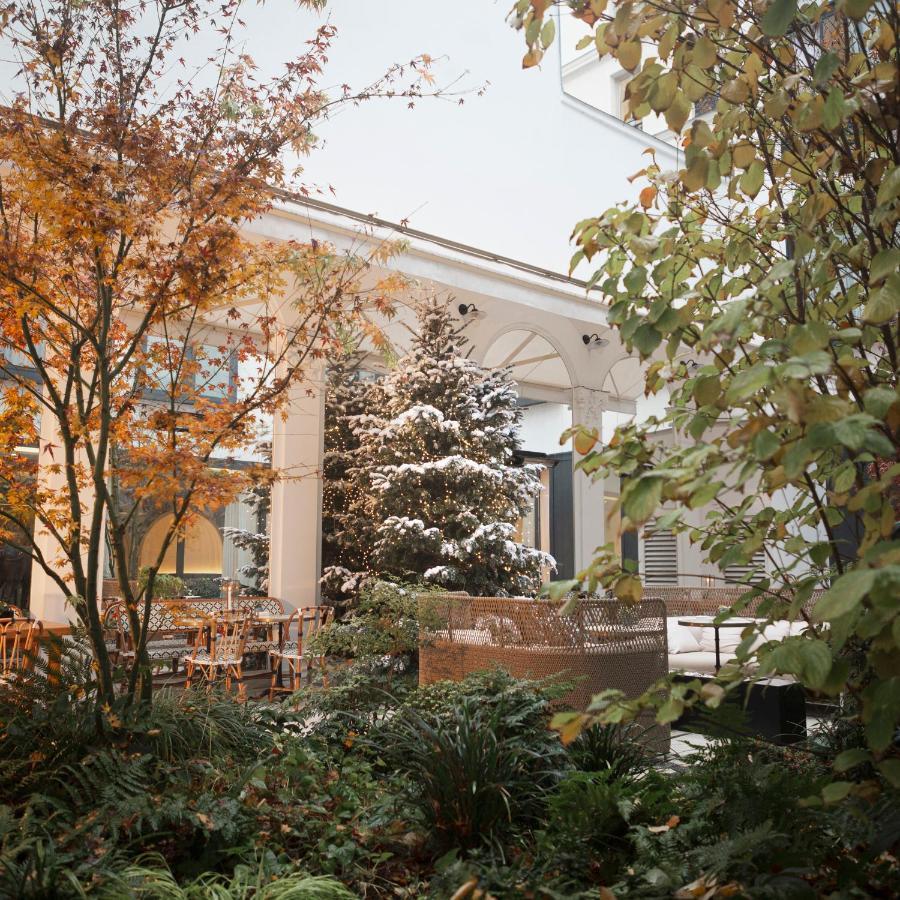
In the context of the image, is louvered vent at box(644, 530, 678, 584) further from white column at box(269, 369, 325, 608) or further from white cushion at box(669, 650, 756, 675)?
white cushion at box(669, 650, 756, 675)

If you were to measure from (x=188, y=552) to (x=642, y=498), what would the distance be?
36.9 feet

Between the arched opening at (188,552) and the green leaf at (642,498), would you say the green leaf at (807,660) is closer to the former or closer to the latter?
the green leaf at (642,498)

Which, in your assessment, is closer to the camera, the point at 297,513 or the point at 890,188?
the point at 890,188

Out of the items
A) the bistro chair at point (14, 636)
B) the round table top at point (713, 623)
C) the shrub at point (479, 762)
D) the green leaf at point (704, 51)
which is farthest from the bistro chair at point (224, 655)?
the green leaf at point (704, 51)

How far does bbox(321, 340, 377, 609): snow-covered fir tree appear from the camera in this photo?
11891 millimetres

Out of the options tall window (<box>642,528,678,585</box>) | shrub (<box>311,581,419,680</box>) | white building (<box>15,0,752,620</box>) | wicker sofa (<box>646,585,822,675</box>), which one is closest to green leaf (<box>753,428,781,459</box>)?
wicker sofa (<box>646,585,822,675</box>)

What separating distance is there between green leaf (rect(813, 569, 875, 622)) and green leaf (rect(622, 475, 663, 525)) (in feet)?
0.90

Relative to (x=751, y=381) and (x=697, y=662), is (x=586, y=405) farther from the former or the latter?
(x=751, y=381)

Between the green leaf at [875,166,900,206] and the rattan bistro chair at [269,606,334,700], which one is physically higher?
the green leaf at [875,166,900,206]

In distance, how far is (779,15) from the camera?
1.37 m

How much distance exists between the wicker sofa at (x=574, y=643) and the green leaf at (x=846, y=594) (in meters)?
3.97

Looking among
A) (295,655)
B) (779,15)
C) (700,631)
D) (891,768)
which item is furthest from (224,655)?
(779,15)

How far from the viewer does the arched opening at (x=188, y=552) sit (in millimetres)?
11016

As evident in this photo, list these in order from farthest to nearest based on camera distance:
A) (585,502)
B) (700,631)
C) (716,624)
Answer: (585,502) → (700,631) → (716,624)
